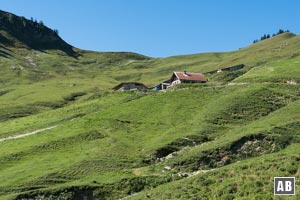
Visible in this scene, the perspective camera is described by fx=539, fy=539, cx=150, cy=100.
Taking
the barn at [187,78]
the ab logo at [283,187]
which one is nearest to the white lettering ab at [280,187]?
the ab logo at [283,187]

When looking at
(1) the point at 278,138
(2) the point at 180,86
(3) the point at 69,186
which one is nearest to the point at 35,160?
(3) the point at 69,186

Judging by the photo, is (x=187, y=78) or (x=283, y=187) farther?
(x=187, y=78)

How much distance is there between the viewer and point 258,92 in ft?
288

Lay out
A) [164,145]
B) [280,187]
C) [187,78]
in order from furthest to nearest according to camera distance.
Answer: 1. [187,78]
2. [164,145]
3. [280,187]

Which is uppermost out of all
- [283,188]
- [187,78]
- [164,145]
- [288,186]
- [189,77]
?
[189,77]

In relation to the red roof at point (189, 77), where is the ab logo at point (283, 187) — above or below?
below

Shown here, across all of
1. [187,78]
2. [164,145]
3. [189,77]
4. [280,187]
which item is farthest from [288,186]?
[189,77]

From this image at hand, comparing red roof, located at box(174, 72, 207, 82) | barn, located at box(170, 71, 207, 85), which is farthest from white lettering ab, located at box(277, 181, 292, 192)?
red roof, located at box(174, 72, 207, 82)

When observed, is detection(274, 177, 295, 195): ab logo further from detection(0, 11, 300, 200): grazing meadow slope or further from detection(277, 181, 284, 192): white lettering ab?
detection(0, 11, 300, 200): grazing meadow slope

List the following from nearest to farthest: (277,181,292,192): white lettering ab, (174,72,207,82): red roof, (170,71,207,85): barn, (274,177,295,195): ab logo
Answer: (274,177,295,195): ab logo
(277,181,292,192): white lettering ab
(170,71,207,85): barn
(174,72,207,82): red roof

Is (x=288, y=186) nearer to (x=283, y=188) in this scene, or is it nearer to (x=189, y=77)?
(x=283, y=188)

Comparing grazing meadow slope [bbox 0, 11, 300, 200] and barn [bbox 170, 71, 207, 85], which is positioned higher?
barn [bbox 170, 71, 207, 85]

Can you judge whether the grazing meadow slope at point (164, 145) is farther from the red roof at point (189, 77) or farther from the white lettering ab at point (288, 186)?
the red roof at point (189, 77)

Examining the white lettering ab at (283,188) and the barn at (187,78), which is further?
the barn at (187,78)
